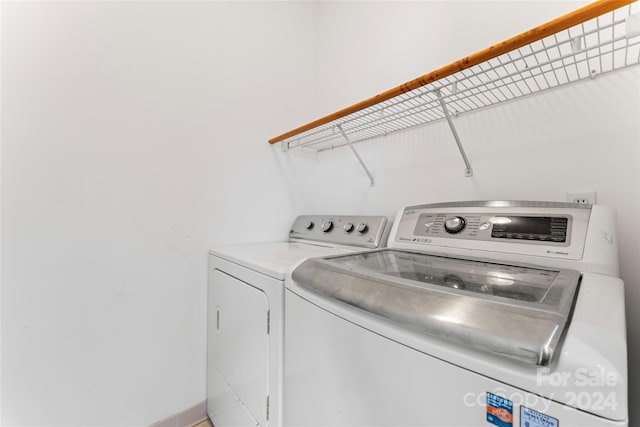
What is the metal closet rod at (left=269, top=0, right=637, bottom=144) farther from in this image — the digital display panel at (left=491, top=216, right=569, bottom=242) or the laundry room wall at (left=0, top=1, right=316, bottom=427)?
the laundry room wall at (left=0, top=1, right=316, bottom=427)

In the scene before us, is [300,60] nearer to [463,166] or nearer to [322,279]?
[463,166]

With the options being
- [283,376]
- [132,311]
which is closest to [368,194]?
[283,376]

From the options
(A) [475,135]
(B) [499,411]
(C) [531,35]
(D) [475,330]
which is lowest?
(B) [499,411]

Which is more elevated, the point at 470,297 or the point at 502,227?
the point at 502,227

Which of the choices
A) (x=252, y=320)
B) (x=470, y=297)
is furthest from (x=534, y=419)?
(x=252, y=320)

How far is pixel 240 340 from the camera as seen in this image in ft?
3.56

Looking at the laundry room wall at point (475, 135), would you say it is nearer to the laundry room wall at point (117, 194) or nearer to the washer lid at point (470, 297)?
the washer lid at point (470, 297)

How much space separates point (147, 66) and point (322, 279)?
1.36 metres

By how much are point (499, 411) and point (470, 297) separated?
0.59 ft

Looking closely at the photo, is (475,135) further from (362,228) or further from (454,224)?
(362,228)

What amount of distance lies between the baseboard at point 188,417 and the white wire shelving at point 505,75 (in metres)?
1.61

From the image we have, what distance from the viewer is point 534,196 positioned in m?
1.07

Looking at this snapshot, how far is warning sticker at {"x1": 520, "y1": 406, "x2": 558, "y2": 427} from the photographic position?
357 millimetres

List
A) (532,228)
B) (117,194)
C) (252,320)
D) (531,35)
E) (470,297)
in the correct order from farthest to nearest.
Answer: (117,194) → (252,320) → (532,228) → (531,35) → (470,297)
